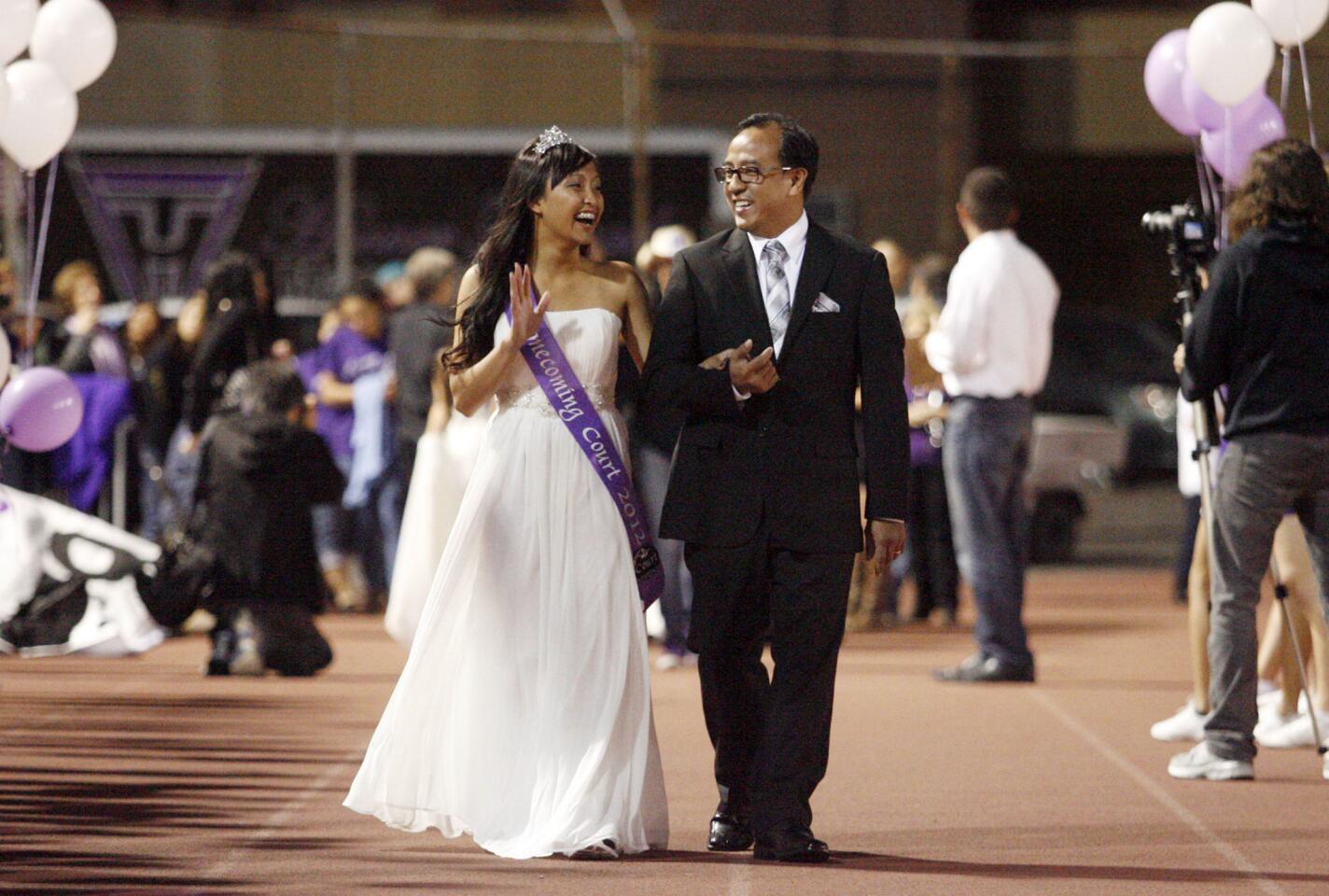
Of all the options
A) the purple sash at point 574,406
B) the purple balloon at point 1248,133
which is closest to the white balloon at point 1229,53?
the purple balloon at point 1248,133

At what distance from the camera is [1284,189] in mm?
7027

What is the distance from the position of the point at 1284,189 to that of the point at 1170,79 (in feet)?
5.82

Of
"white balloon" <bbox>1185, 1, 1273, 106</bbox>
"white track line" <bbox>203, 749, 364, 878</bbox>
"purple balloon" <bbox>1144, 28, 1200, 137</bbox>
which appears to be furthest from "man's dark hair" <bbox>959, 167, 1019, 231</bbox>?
"white track line" <bbox>203, 749, 364, 878</bbox>

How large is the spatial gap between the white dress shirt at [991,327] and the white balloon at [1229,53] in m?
2.02

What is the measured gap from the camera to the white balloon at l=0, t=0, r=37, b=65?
805cm

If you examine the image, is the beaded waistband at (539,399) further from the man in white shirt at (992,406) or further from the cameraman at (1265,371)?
the man in white shirt at (992,406)

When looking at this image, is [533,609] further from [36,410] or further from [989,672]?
[989,672]

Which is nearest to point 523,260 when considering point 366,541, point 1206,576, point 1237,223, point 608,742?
point 608,742

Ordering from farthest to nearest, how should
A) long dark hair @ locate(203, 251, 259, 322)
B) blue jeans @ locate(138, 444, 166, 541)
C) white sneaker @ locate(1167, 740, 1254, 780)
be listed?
blue jeans @ locate(138, 444, 166, 541), long dark hair @ locate(203, 251, 259, 322), white sneaker @ locate(1167, 740, 1254, 780)

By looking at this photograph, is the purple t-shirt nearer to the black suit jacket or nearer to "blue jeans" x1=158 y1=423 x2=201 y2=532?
"blue jeans" x1=158 y1=423 x2=201 y2=532

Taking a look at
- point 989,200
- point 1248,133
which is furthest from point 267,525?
point 1248,133

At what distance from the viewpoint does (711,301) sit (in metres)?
5.89

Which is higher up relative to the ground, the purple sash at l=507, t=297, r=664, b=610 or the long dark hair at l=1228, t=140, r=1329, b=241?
the long dark hair at l=1228, t=140, r=1329, b=241

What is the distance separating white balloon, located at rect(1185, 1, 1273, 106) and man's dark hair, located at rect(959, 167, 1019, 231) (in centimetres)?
195
